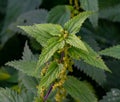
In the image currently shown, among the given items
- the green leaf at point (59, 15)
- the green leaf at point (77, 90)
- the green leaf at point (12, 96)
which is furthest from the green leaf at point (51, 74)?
the green leaf at point (59, 15)

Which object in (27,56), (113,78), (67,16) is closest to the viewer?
(27,56)

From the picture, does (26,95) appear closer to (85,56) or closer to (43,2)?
(85,56)

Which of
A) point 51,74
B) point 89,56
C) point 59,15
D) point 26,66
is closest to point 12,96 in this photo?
point 26,66

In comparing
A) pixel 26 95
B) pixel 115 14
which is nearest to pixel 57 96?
pixel 26 95

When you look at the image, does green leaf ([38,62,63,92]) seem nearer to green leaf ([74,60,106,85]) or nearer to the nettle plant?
the nettle plant

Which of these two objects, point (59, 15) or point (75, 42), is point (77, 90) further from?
point (59, 15)

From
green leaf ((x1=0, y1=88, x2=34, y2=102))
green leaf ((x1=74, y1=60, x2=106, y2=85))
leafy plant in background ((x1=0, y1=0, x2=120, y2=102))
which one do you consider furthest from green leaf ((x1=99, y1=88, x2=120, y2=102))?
green leaf ((x1=0, y1=88, x2=34, y2=102))
